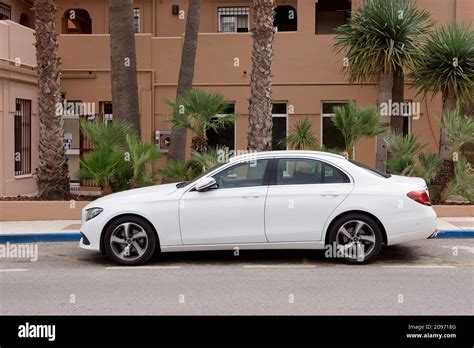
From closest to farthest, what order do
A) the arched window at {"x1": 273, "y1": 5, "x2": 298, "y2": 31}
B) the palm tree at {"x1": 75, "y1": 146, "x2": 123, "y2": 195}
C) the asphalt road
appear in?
1. the asphalt road
2. the palm tree at {"x1": 75, "y1": 146, "x2": 123, "y2": 195}
3. the arched window at {"x1": 273, "y1": 5, "x2": 298, "y2": 31}

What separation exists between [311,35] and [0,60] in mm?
8036

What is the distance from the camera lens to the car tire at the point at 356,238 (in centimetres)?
881

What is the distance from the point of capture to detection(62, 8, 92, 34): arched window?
881 inches

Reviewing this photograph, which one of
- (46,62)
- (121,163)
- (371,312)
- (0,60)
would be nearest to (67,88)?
(0,60)

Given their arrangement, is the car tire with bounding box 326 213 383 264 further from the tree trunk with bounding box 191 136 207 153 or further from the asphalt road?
the tree trunk with bounding box 191 136 207 153

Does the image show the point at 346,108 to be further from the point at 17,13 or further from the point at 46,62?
the point at 17,13

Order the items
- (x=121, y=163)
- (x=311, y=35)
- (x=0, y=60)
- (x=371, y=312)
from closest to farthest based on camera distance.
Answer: (x=371, y=312) < (x=121, y=163) < (x=0, y=60) < (x=311, y=35)

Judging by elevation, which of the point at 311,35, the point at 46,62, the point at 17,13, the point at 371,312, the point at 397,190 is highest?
the point at 17,13

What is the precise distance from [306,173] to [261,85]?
14.7 ft

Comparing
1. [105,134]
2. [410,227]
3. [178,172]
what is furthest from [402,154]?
[105,134]

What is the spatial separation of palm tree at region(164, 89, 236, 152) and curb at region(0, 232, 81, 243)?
304cm

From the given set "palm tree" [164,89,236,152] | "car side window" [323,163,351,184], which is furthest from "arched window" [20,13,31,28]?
"car side window" [323,163,351,184]

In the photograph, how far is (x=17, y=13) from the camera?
72.6 feet

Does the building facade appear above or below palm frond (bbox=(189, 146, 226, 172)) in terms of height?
above
